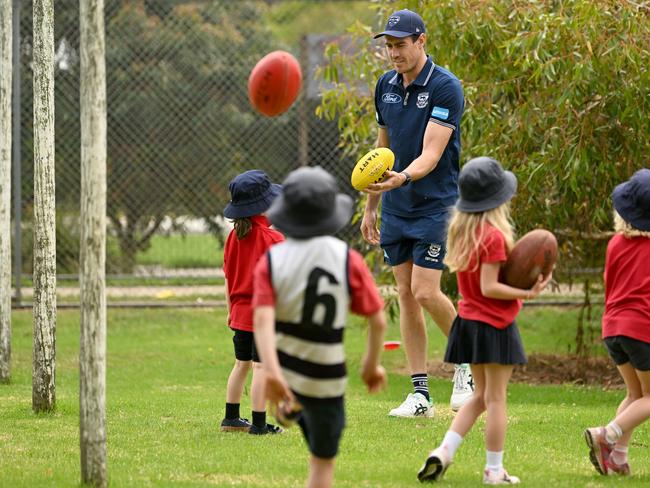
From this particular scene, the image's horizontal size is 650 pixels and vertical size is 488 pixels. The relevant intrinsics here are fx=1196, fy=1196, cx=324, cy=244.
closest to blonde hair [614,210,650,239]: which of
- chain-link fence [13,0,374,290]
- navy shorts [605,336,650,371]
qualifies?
navy shorts [605,336,650,371]

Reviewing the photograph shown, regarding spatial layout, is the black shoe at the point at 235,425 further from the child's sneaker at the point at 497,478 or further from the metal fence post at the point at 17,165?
the metal fence post at the point at 17,165

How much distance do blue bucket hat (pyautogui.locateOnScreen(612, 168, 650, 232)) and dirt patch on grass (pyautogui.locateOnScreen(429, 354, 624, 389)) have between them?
192 inches

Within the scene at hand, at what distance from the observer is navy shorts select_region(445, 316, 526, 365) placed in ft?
18.4

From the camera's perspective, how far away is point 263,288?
15.5 ft

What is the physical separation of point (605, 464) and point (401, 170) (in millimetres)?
2684

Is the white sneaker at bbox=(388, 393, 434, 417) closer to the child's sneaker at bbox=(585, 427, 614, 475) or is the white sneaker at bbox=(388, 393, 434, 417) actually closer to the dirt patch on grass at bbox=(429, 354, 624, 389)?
the child's sneaker at bbox=(585, 427, 614, 475)

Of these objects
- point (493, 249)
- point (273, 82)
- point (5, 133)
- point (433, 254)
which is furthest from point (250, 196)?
point (5, 133)

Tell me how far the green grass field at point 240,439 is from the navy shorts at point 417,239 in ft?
3.44

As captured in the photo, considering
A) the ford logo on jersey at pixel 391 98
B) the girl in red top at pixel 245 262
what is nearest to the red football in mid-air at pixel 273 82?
the ford logo on jersey at pixel 391 98

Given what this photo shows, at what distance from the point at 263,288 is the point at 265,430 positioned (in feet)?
8.49

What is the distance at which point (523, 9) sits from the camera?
32.9ft

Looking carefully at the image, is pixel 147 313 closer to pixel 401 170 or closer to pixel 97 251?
pixel 401 170

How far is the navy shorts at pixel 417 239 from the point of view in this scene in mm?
7711

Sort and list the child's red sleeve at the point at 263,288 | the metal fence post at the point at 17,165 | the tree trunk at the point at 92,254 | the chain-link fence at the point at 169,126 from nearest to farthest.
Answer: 1. the child's red sleeve at the point at 263,288
2. the tree trunk at the point at 92,254
3. the metal fence post at the point at 17,165
4. the chain-link fence at the point at 169,126
